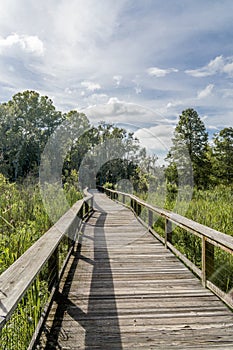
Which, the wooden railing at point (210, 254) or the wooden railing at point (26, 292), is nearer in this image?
the wooden railing at point (26, 292)

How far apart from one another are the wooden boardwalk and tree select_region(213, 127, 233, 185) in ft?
85.7

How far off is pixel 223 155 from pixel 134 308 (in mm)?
29508

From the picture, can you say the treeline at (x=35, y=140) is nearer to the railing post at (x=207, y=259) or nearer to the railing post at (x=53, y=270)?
the railing post at (x=207, y=259)

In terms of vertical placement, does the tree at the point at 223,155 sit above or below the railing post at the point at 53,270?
above

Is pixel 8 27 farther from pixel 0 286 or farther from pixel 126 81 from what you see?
pixel 0 286

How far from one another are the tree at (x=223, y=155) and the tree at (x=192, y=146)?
2.29 meters

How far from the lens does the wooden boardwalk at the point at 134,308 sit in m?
2.29

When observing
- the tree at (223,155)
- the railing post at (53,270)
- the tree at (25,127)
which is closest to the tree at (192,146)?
the tree at (223,155)

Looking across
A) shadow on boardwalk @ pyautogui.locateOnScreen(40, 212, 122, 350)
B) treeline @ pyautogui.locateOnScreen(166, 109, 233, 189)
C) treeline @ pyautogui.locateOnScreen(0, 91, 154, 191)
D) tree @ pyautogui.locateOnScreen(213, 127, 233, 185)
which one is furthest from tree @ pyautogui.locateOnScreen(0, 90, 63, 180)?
shadow on boardwalk @ pyautogui.locateOnScreen(40, 212, 122, 350)

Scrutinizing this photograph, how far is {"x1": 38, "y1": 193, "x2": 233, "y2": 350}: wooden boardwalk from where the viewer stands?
2.29 m

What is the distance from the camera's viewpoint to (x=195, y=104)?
29219 millimetres

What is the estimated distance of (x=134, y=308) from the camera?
289cm

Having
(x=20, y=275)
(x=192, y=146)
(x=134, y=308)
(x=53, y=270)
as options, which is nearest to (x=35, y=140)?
(x=192, y=146)

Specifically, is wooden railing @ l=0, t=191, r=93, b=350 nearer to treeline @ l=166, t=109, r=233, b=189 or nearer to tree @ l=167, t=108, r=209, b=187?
treeline @ l=166, t=109, r=233, b=189
